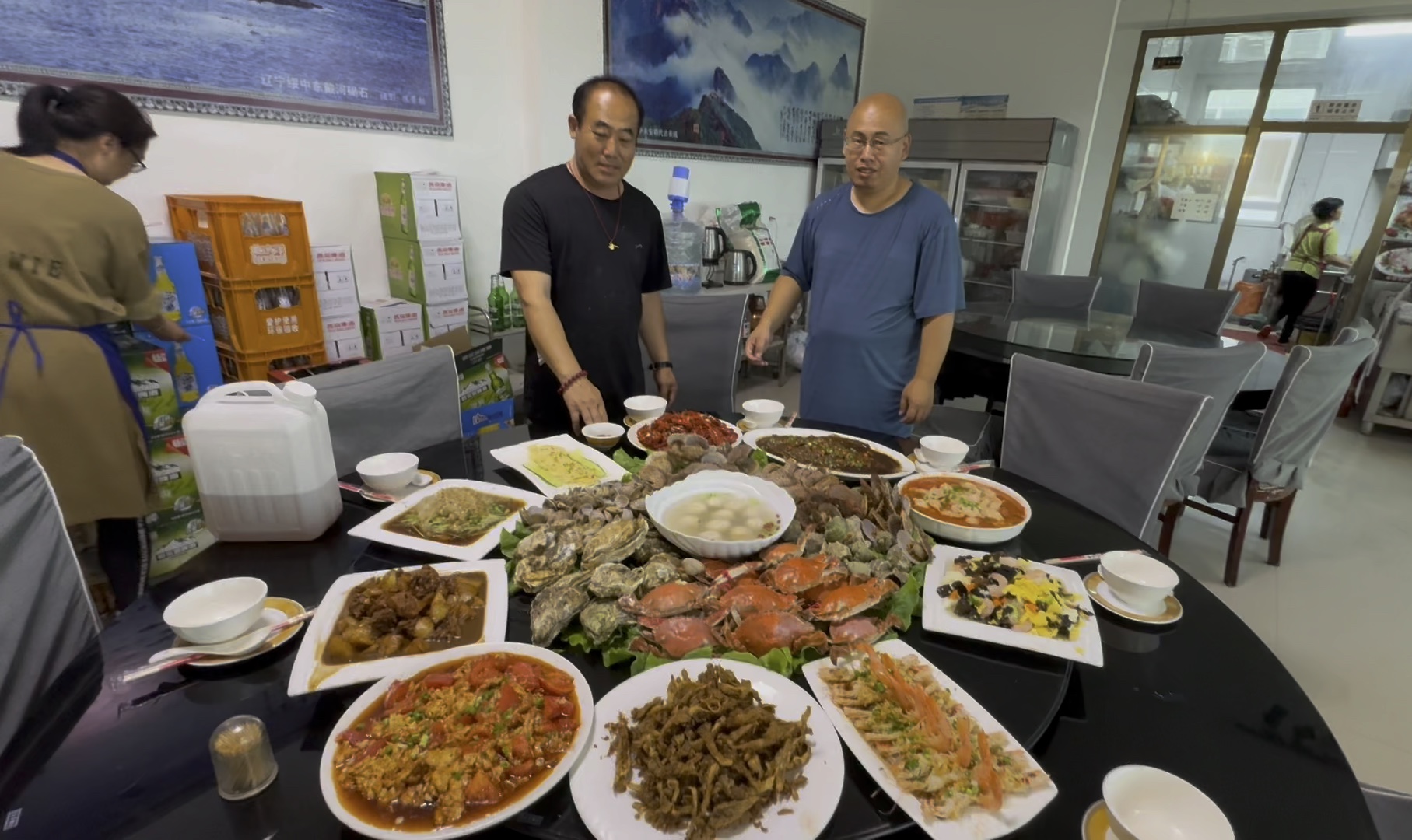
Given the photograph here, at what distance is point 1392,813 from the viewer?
3.67 feet

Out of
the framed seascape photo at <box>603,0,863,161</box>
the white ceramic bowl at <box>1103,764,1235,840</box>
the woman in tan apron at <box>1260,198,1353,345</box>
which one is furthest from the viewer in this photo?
the woman in tan apron at <box>1260,198,1353,345</box>

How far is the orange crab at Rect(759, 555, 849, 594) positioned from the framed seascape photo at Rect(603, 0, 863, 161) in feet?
12.8

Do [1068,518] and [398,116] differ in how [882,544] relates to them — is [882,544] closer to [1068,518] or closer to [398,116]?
[1068,518]

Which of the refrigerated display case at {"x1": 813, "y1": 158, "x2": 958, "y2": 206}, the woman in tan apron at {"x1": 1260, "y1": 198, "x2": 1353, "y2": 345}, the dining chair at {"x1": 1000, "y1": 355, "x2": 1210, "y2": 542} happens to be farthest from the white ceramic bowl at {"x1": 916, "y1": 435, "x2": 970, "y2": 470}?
the woman in tan apron at {"x1": 1260, "y1": 198, "x2": 1353, "y2": 345}

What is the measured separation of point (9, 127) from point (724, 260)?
3.94m

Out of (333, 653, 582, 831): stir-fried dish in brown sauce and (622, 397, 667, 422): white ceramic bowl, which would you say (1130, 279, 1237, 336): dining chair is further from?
(333, 653, 582, 831): stir-fried dish in brown sauce

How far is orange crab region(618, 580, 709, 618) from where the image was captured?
3.71 feet

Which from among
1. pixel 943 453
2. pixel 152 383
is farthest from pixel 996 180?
pixel 152 383

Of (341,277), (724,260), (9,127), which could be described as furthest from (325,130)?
(724,260)

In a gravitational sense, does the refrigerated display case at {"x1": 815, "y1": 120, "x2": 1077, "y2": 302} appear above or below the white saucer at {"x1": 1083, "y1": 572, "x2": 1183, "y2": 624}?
above

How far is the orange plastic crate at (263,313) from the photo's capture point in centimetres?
266

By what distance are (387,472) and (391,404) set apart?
0.53m

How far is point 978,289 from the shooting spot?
19.9 ft

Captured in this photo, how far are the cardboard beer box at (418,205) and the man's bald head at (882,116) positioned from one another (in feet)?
6.69
